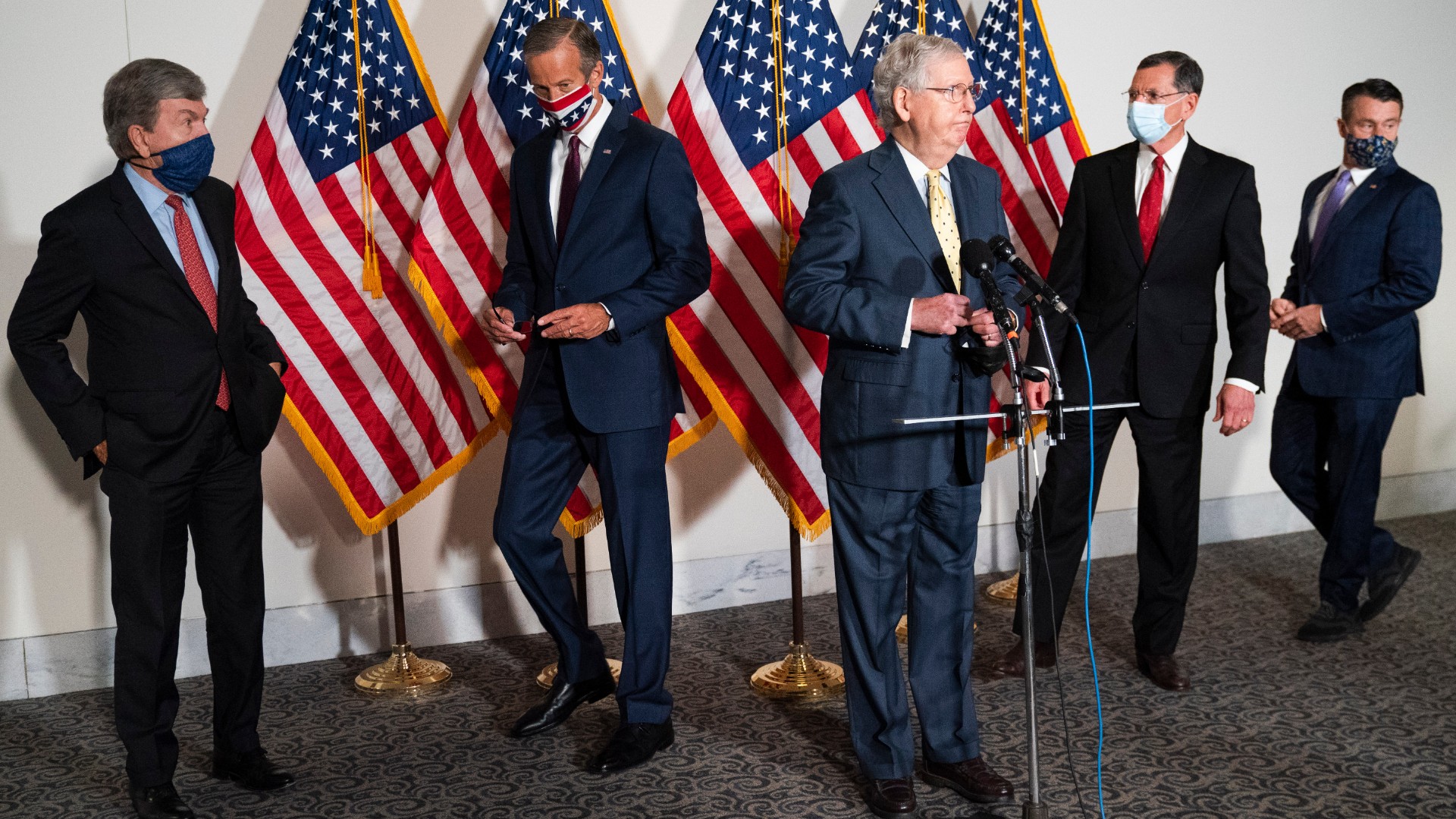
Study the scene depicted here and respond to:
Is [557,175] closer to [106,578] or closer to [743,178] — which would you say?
[743,178]

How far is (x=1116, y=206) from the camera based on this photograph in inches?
148

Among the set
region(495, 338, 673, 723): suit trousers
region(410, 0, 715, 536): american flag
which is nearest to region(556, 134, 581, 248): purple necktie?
region(495, 338, 673, 723): suit trousers

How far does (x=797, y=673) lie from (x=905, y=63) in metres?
1.98

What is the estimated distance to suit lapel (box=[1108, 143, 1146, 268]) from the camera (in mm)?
3719

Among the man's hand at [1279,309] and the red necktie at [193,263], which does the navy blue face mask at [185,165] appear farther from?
the man's hand at [1279,309]

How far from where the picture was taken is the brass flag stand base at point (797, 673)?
3.85 meters

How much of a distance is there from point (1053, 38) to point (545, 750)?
353cm

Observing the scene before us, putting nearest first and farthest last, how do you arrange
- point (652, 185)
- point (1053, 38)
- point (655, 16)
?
point (652, 185), point (655, 16), point (1053, 38)

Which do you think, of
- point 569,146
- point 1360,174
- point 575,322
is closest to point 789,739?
point 575,322

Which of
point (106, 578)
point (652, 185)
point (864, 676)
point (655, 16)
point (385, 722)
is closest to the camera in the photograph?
point (864, 676)

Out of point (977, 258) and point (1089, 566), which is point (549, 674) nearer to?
point (1089, 566)

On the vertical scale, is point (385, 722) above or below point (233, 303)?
below

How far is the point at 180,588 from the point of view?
310 cm

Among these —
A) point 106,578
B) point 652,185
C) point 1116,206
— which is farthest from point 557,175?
point 106,578
